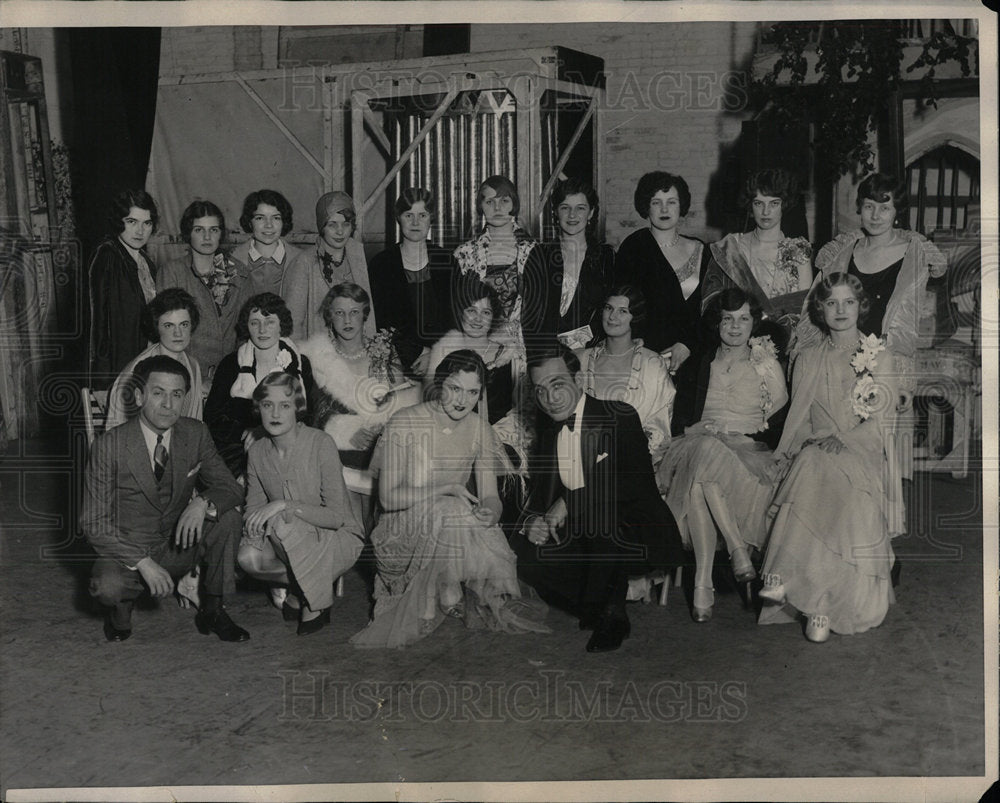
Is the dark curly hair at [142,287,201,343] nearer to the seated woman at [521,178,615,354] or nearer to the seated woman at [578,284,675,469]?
the seated woman at [521,178,615,354]

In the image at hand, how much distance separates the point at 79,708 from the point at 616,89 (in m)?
3.98

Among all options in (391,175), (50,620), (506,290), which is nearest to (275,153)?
(391,175)

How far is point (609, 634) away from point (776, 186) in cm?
234

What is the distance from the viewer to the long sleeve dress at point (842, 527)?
5.15 meters

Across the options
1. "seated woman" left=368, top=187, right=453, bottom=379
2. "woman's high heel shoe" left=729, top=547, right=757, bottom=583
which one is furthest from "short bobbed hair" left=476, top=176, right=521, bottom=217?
"woman's high heel shoe" left=729, top=547, right=757, bottom=583

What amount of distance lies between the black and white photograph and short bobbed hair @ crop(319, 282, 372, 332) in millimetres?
29

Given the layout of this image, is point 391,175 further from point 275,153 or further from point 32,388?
point 32,388

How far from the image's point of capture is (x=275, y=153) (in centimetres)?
647

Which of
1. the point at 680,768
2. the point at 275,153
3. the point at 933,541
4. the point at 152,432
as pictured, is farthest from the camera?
the point at 275,153

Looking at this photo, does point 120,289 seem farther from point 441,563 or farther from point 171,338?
point 441,563

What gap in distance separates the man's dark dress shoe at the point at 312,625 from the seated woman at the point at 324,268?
4.57 feet

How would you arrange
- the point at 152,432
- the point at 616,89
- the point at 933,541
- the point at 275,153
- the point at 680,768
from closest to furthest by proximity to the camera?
the point at 680,768, the point at 152,432, the point at 933,541, the point at 616,89, the point at 275,153

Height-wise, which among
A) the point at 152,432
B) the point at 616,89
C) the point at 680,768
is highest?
the point at 616,89

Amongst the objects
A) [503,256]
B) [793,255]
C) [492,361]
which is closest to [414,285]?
[503,256]
